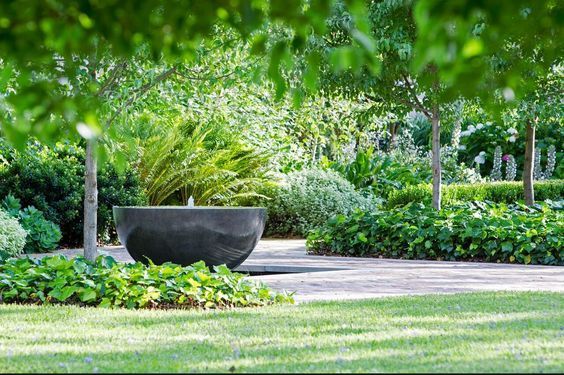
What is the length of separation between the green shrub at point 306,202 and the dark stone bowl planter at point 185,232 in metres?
7.15

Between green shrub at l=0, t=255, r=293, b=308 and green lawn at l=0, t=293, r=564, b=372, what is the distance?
38 cm

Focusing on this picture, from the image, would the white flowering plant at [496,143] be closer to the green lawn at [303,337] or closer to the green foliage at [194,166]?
the green foliage at [194,166]

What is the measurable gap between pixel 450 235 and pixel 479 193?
17.9 feet

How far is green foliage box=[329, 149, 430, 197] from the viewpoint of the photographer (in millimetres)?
18500

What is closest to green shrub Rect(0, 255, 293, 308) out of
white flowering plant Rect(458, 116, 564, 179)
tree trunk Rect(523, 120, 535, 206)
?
tree trunk Rect(523, 120, 535, 206)

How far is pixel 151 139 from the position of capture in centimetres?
1558

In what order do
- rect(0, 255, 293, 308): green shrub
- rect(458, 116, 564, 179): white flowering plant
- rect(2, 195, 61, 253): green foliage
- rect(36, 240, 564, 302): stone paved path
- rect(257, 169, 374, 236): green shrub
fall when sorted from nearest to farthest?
1. rect(0, 255, 293, 308): green shrub
2. rect(36, 240, 564, 302): stone paved path
3. rect(2, 195, 61, 253): green foliage
4. rect(257, 169, 374, 236): green shrub
5. rect(458, 116, 564, 179): white flowering plant

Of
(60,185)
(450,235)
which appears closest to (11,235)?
(60,185)

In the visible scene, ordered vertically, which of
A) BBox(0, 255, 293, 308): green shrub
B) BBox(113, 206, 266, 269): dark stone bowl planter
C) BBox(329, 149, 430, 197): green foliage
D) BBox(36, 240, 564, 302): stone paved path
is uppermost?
BBox(329, 149, 430, 197): green foliage

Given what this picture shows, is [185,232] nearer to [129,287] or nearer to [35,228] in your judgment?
[129,287]

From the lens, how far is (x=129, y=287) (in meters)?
7.36

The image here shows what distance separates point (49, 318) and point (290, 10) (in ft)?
13.9

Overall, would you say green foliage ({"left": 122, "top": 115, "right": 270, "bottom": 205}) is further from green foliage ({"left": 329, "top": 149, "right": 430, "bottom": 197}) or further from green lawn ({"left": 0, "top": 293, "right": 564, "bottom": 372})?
green lawn ({"left": 0, "top": 293, "right": 564, "bottom": 372})

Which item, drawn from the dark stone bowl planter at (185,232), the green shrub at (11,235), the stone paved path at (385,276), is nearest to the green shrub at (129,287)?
the stone paved path at (385,276)
